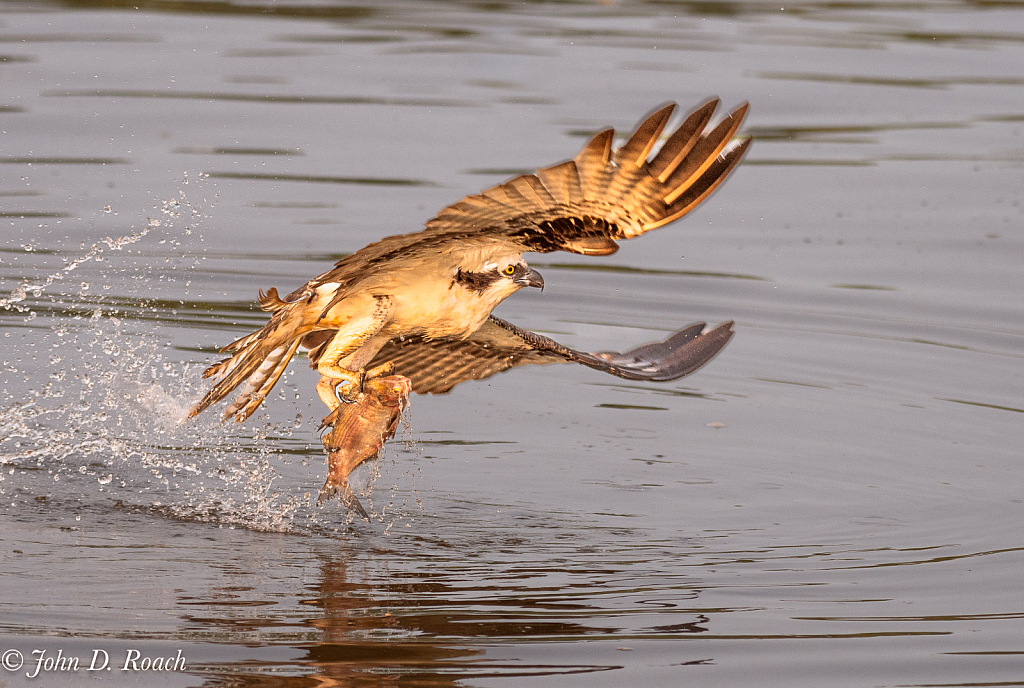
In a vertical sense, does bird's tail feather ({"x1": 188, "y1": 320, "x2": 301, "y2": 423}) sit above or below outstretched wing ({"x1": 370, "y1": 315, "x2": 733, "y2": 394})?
below

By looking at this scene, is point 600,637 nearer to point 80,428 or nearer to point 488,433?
point 488,433

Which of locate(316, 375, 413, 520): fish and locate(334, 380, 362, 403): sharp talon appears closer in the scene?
locate(316, 375, 413, 520): fish

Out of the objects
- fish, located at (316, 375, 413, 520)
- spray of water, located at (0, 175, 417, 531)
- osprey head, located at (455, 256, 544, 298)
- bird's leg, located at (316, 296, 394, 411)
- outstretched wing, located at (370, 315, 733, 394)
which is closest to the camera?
fish, located at (316, 375, 413, 520)

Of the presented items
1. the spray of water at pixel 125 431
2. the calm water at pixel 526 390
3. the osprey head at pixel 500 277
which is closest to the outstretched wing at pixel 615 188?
the osprey head at pixel 500 277

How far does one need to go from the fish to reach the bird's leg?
0.13 meters

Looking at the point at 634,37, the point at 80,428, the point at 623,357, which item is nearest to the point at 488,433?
the point at 623,357

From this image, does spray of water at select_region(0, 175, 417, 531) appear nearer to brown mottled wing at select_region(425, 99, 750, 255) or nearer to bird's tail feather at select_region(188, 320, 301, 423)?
bird's tail feather at select_region(188, 320, 301, 423)

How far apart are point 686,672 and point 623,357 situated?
225 cm

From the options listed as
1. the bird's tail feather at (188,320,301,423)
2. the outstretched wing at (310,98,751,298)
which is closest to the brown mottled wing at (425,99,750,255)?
the outstretched wing at (310,98,751,298)

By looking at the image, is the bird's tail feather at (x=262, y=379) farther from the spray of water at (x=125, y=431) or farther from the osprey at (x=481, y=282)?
the spray of water at (x=125, y=431)

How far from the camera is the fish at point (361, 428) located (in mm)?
5820

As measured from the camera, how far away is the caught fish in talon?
5.21 meters

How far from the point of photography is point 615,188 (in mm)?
5273

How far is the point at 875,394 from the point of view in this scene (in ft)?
27.2
